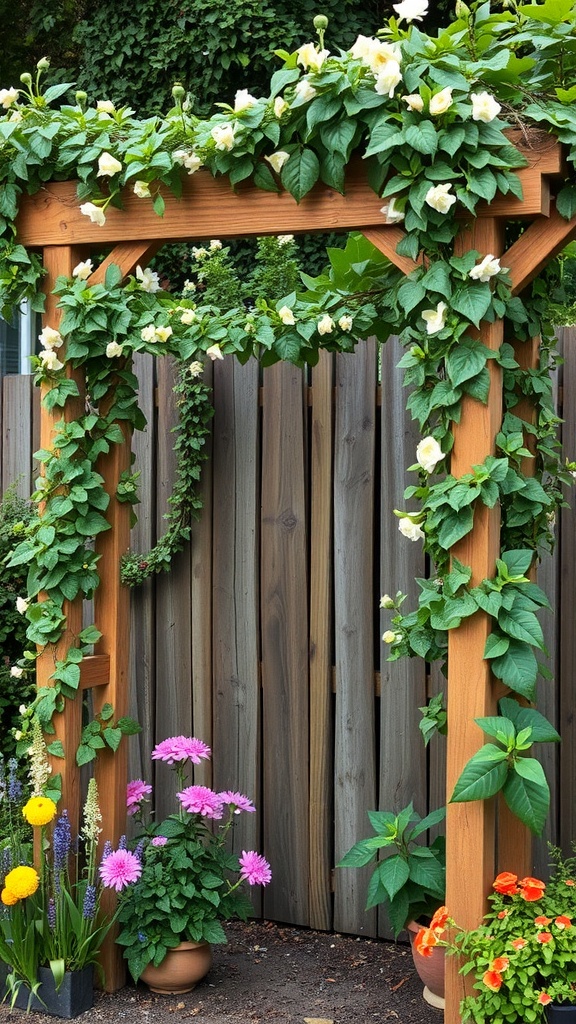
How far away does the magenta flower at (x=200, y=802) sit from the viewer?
3375 mm

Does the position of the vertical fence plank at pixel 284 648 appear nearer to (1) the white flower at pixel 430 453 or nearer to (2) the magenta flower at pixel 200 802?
(2) the magenta flower at pixel 200 802

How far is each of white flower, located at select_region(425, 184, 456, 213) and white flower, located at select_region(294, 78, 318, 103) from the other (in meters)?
0.39

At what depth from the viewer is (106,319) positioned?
10.5ft

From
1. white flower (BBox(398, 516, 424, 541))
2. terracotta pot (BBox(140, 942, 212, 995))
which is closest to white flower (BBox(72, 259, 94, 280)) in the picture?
white flower (BBox(398, 516, 424, 541))

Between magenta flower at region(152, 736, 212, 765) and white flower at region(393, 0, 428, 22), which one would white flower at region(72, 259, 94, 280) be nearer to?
white flower at region(393, 0, 428, 22)

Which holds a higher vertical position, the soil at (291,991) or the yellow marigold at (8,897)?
the yellow marigold at (8,897)

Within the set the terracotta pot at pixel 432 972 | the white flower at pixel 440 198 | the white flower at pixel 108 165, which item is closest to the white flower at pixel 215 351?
the white flower at pixel 108 165

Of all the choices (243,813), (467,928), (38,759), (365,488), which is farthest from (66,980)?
(365,488)

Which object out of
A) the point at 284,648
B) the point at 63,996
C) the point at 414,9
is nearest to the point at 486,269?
the point at 414,9

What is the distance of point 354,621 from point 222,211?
146 cm

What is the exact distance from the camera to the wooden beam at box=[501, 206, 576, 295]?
272cm

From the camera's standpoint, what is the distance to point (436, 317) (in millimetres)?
2711

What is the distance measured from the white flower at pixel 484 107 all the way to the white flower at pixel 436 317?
1.49ft

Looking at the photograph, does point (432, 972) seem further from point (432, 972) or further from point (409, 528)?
point (409, 528)
